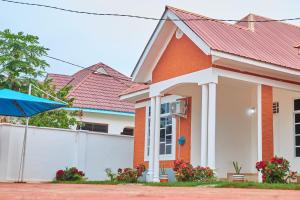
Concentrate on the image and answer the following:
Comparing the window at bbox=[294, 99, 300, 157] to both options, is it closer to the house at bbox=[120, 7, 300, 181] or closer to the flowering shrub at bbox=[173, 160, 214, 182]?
the house at bbox=[120, 7, 300, 181]

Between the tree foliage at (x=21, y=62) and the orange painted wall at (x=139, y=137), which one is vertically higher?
the tree foliage at (x=21, y=62)

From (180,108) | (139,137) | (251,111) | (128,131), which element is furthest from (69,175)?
(128,131)

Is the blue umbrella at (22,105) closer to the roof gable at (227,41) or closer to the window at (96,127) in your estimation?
the roof gable at (227,41)

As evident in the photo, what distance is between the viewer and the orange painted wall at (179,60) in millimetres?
12383

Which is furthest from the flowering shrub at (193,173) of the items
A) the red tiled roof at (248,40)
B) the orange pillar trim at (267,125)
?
the red tiled roof at (248,40)

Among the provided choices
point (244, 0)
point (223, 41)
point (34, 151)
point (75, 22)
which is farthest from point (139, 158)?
point (75, 22)

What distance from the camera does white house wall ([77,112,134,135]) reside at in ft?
76.2

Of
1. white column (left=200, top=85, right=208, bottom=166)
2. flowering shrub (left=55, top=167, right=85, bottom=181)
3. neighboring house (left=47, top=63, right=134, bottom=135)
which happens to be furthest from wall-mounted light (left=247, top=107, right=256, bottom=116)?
neighboring house (left=47, top=63, right=134, bottom=135)

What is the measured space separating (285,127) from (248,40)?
101 inches

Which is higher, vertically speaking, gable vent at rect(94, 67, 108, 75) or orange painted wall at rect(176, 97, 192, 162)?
gable vent at rect(94, 67, 108, 75)

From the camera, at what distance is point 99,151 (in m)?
16.4

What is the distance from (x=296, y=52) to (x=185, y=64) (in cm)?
319

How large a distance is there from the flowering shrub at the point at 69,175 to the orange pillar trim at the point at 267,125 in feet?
18.0

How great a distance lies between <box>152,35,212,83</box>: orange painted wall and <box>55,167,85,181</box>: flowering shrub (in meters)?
3.44
